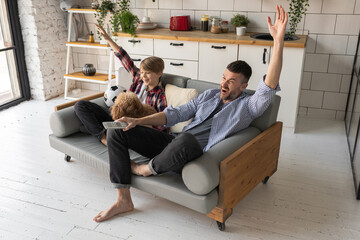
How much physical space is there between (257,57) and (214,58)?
0.45 m

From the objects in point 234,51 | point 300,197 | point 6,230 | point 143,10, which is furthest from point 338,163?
point 143,10

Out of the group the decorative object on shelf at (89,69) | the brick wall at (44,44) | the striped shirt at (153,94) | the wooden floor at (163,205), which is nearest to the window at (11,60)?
the brick wall at (44,44)

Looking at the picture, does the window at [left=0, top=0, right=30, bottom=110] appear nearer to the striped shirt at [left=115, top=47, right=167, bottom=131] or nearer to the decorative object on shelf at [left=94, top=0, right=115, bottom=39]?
the decorative object on shelf at [left=94, top=0, right=115, bottom=39]

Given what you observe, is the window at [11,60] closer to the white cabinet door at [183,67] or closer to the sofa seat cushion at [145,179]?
the white cabinet door at [183,67]

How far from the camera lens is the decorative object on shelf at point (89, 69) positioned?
4.53 meters

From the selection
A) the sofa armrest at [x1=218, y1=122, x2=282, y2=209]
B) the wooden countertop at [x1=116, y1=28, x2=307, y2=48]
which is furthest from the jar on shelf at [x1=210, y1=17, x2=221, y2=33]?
the sofa armrest at [x1=218, y1=122, x2=282, y2=209]

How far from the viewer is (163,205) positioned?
2412 mm

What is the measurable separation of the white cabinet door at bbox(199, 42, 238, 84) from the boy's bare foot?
1.93 metres

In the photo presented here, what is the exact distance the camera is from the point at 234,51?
11.9ft

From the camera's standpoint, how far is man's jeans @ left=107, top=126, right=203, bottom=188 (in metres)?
1.98

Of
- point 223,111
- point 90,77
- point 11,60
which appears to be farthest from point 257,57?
point 11,60

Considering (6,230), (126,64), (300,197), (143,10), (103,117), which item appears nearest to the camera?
(6,230)

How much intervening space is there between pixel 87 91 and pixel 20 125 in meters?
1.40

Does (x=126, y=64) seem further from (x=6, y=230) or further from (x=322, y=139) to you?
(x=322, y=139)
